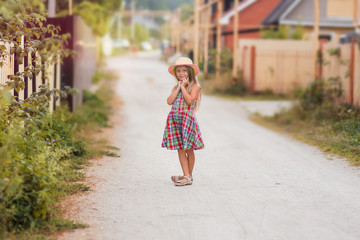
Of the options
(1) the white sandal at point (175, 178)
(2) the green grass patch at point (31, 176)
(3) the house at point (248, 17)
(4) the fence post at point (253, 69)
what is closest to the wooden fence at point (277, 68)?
(4) the fence post at point (253, 69)

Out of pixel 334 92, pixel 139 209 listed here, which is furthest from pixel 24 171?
pixel 334 92

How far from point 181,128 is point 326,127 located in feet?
14.8

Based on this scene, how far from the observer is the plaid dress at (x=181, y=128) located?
6.58 m

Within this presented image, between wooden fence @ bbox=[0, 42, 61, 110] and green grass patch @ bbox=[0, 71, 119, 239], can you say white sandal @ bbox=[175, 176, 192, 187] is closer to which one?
green grass patch @ bbox=[0, 71, 119, 239]

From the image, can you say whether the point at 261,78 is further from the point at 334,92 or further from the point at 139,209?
the point at 139,209

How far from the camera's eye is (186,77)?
6617mm

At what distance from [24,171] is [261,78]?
592 inches

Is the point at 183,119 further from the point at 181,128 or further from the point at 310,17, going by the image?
the point at 310,17

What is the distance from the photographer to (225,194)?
6.12 metres

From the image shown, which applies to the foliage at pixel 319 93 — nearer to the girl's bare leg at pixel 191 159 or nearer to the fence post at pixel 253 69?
→ the fence post at pixel 253 69

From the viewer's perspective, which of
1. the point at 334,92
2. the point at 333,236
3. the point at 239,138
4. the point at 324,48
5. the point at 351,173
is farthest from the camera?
the point at 324,48

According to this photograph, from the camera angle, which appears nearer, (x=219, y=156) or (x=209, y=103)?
(x=219, y=156)

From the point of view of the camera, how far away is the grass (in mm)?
8633

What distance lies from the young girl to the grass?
255cm
